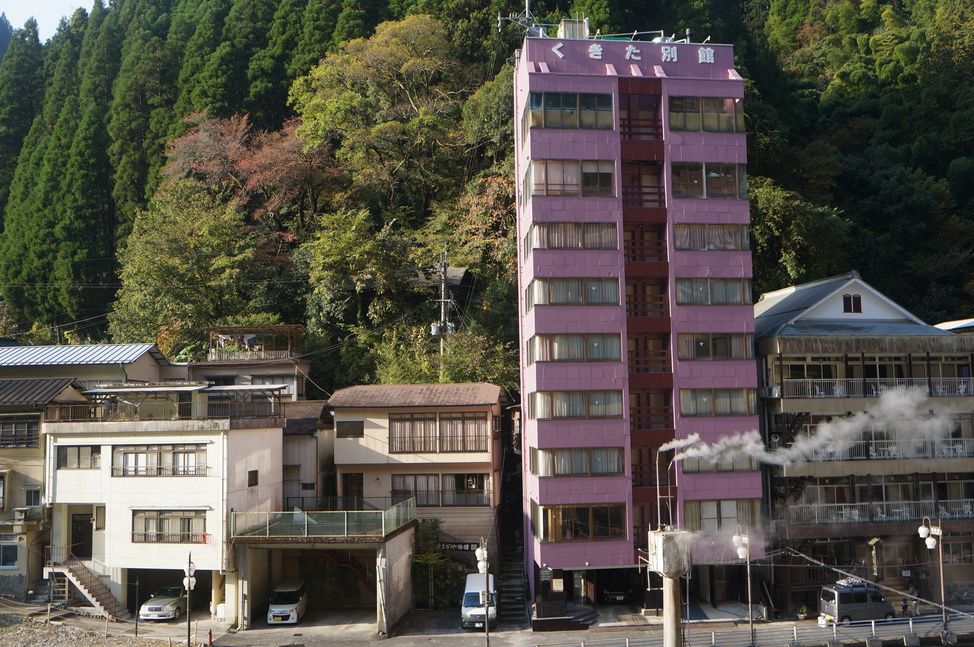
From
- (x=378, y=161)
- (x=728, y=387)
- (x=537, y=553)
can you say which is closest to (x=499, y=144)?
(x=378, y=161)

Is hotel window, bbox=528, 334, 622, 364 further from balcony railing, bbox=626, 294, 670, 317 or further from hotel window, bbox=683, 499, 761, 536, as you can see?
hotel window, bbox=683, 499, 761, 536

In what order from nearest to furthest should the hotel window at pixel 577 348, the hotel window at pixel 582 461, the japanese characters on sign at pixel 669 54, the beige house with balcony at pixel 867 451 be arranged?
the hotel window at pixel 582 461, the hotel window at pixel 577 348, the beige house with balcony at pixel 867 451, the japanese characters on sign at pixel 669 54

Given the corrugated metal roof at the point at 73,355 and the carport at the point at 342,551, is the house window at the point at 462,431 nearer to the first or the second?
the carport at the point at 342,551

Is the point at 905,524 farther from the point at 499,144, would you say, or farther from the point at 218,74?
the point at 218,74

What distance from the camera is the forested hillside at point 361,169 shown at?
4631 centimetres

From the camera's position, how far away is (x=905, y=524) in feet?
106

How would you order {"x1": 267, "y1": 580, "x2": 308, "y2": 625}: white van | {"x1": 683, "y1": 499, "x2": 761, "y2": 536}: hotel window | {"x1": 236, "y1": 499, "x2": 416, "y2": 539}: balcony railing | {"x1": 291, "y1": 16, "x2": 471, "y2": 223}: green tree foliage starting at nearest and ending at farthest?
{"x1": 236, "y1": 499, "x2": 416, "y2": 539}: balcony railing < {"x1": 267, "y1": 580, "x2": 308, "y2": 625}: white van < {"x1": 683, "y1": 499, "x2": 761, "y2": 536}: hotel window < {"x1": 291, "y1": 16, "x2": 471, "y2": 223}: green tree foliage

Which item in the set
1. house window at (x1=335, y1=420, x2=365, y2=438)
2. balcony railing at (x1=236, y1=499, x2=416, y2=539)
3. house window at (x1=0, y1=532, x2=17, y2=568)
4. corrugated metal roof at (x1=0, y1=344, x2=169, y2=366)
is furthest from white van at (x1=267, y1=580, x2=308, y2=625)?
corrugated metal roof at (x1=0, y1=344, x2=169, y2=366)

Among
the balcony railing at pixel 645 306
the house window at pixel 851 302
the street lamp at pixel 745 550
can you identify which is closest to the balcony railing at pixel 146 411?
the balcony railing at pixel 645 306

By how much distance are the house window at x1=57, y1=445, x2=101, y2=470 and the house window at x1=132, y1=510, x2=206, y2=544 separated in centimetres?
277

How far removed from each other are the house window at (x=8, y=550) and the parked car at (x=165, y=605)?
19.5 ft

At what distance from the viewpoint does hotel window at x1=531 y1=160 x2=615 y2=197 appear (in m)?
31.6

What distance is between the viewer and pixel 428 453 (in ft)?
116

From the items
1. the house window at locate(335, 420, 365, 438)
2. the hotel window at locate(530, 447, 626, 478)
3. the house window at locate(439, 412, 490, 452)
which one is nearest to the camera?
the hotel window at locate(530, 447, 626, 478)
